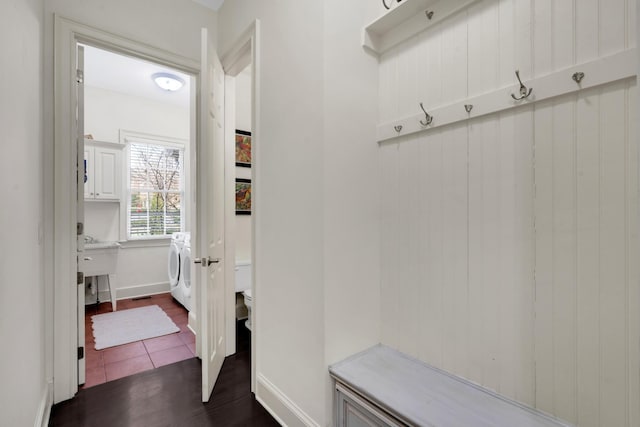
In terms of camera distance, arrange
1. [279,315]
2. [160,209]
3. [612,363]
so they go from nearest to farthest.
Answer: [612,363]
[279,315]
[160,209]

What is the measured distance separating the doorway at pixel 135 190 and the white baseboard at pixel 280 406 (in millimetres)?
1443

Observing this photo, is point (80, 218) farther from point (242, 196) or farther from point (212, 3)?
point (212, 3)

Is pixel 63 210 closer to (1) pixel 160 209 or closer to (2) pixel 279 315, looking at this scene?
(2) pixel 279 315

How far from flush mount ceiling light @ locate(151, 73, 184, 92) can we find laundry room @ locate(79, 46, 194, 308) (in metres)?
0.01

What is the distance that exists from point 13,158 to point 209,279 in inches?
44.1

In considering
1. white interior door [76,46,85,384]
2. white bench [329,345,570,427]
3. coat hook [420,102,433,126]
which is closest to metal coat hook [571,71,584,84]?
coat hook [420,102,433,126]

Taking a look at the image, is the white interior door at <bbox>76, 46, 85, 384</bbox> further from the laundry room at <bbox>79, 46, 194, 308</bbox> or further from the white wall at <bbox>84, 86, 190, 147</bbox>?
the white wall at <bbox>84, 86, 190, 147</bbox>

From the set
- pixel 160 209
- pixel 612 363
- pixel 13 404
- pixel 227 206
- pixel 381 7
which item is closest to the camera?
pixel 612 363

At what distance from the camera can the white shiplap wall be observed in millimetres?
935

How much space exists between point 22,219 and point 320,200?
4.30 ft

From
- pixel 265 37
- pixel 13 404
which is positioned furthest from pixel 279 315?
pixel 265 37

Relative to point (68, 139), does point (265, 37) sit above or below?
above

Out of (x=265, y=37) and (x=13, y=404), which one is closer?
(x=13, y=404)

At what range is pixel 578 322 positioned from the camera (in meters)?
1.00
